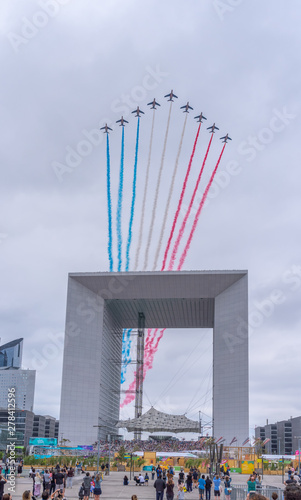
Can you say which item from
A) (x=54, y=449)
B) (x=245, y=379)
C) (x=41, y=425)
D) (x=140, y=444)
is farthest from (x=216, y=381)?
(x=41, y=425)

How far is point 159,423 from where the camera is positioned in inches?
3775

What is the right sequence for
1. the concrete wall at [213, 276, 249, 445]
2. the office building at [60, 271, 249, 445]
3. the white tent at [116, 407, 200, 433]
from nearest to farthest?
the concrete wall at [213, 276, 249, 445]
the office building at [60, 271, 249, 445]
the white tent at [116, 407, 200, 433]

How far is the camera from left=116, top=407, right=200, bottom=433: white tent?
95.0 metres

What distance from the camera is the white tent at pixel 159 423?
9500 cm

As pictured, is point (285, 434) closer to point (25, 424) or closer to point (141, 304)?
point (25, 424)

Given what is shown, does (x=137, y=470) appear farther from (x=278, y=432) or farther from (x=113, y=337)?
(x=278, y=432)

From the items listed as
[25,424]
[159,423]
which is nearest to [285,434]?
[25,424]

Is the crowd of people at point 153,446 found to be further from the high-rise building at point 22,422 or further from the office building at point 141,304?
the high-rise building at point 22,422

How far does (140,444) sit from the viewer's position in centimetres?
9569

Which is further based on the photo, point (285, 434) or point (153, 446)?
point (285, 434)

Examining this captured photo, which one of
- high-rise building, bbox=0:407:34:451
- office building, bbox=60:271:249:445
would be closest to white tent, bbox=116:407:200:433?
A: office building, bbox=60:271:249:445

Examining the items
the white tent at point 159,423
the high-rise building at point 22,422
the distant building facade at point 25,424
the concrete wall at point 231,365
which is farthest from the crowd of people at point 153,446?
the high-rise building at point 22,422

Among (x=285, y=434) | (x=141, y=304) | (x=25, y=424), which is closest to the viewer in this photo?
(x=141, y=304)

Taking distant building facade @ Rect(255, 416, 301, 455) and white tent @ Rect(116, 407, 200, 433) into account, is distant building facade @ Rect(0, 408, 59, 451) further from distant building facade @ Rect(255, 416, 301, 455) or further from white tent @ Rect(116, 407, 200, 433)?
white tent @ Rect(116, 407, 200, 433)
